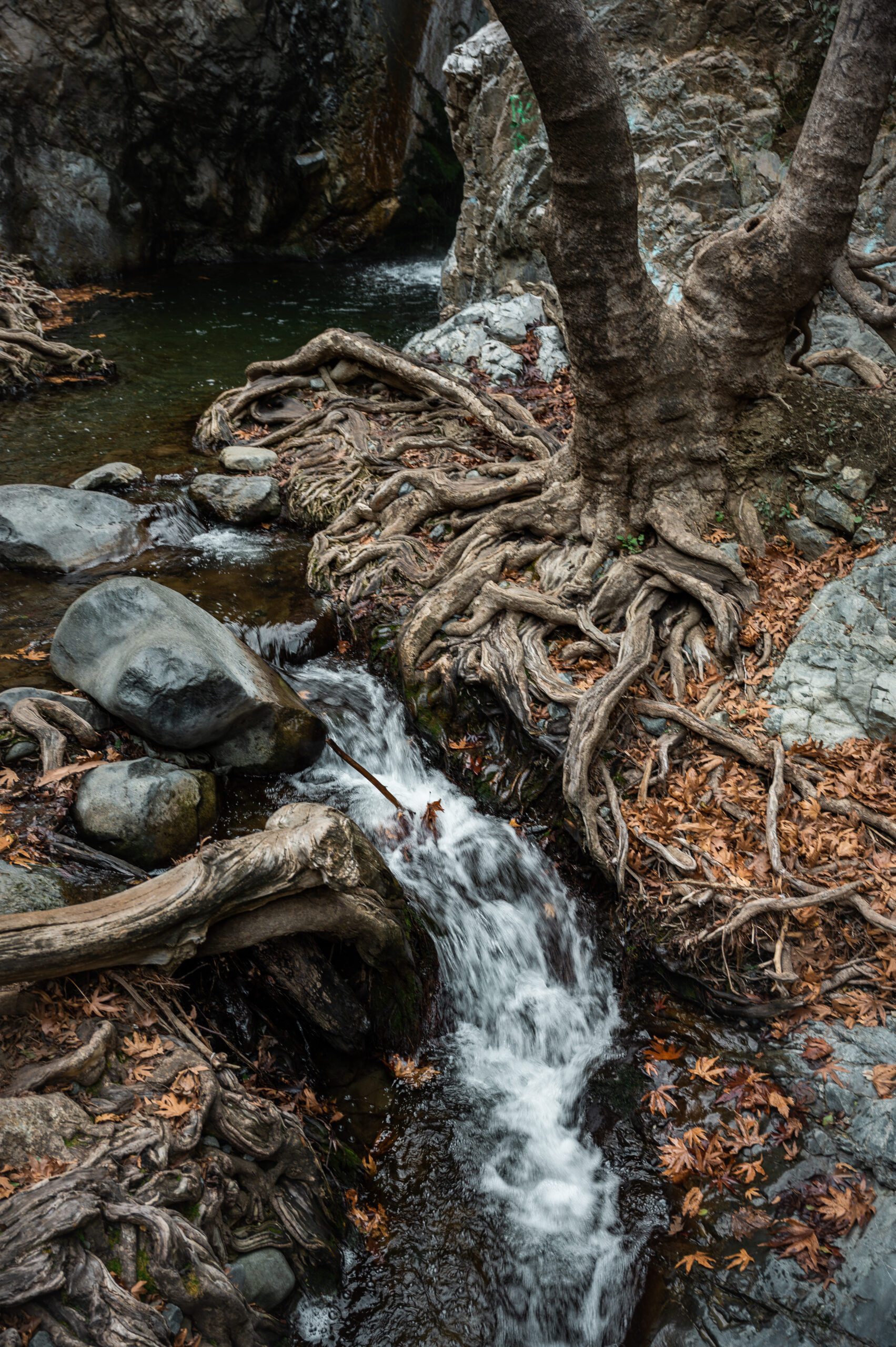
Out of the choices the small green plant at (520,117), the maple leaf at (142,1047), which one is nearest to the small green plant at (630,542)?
the maple leaf at (142,1047)

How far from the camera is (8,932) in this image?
348cm

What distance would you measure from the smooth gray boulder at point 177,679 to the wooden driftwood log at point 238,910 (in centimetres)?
109

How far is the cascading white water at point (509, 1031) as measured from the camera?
400cm

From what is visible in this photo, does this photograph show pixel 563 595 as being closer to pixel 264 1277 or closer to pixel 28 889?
pixel 28 889

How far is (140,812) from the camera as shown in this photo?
469 centimetres

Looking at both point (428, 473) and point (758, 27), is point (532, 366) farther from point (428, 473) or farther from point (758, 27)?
point (758, 27)

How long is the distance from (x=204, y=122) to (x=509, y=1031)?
68.3 feet

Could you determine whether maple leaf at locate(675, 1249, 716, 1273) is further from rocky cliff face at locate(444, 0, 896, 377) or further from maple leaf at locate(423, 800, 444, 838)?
rocky cliff face at locate(444, 0, 896, 377)

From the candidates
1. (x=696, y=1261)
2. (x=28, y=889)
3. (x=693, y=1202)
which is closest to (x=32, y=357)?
(x=28, y=889)

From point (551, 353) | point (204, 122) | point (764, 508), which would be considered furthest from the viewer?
point (204, 122)

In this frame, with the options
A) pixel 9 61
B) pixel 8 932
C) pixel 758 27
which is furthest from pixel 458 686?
pixel 9 61

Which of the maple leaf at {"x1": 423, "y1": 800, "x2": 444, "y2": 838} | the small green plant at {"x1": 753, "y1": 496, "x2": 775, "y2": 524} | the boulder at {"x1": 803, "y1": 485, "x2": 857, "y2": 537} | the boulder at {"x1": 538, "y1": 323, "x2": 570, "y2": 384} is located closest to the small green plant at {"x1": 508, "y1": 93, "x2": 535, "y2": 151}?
the boulder at {"x1": 538, "y1": 323, "x2": 570, "y2": 384}

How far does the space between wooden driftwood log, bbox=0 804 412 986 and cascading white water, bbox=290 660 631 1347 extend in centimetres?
66

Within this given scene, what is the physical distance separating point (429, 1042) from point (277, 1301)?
165 cm
